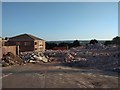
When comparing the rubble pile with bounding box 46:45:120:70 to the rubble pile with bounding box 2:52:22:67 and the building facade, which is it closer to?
the rubble pile with bounding box 2:52:22:67

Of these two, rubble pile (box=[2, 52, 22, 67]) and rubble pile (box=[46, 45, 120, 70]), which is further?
rubble pile (box=[46, 45, 120, 70])

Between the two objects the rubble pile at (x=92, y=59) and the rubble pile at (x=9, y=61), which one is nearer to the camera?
the rubble pile at (x=9, y=61)

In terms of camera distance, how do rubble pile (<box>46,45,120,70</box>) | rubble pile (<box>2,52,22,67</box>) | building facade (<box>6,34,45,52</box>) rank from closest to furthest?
rubble pile (<box>2,52,22,67</box>), rubble pile (<box>46,45,120,70</box>), building facade (<box>6,34,45,52</box>)

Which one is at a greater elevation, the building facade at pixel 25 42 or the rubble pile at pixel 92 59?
the building facade at pixel 25 42

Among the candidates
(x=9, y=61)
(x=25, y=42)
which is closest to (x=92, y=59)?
(x=9, y=61)

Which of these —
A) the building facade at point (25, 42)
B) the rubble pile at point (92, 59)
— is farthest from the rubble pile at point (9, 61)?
the building facade at point (25, 42)

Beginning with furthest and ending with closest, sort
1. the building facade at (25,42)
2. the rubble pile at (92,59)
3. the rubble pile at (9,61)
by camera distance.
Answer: the building facade at (25,42), the rubble pile at (92,59), the rubble pile at (9,61)

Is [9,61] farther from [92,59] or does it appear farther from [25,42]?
[25,42]

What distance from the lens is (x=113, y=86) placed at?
570 inches

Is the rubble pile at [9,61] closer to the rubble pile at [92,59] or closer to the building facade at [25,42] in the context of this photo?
the rubble pile at [92,59]

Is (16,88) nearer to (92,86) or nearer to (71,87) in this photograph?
(71,87)

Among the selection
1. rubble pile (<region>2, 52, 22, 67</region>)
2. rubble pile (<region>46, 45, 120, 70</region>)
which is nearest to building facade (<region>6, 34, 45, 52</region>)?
rubble pile (<region>46, 45, 120, 70</region>)

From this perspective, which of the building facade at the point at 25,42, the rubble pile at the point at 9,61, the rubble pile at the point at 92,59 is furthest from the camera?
the building facade at the point at 25,42

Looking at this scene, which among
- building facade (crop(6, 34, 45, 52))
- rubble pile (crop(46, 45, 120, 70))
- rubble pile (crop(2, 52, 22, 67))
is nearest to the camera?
rubble pile (crop(2, 52, 22, 67))
